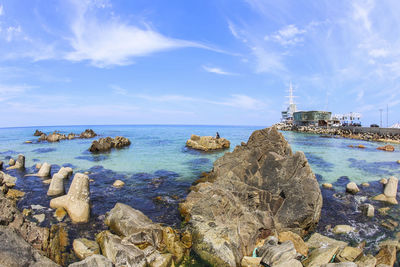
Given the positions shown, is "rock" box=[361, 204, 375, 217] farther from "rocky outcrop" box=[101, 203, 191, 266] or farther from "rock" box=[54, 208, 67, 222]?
"rock" box=[54, 208, 67, 222]

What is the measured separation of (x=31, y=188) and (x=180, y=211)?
1273 cm

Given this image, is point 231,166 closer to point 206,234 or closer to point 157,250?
point 206,234

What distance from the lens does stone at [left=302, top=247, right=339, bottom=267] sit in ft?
23.6

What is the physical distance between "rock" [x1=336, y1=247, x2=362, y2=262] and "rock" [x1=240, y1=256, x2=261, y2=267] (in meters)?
2.90

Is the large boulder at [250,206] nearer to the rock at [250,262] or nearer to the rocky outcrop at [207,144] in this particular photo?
the rock at [250,262]

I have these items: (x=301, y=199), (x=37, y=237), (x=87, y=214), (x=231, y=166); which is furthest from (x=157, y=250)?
(x=231, y=166)

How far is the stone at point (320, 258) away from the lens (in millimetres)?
7199

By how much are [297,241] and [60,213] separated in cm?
1185

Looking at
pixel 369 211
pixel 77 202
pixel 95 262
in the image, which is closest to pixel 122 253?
pixel 95 262

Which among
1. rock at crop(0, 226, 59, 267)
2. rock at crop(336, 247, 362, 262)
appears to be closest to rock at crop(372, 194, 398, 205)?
rock at crop(336, 247, 362, 262)

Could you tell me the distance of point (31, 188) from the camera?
16.7m

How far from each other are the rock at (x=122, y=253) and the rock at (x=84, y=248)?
2.58 ft

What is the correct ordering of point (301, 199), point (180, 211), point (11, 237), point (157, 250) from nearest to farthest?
point (11, 237) → point (157, 250) → point (301, 199) → point (180, 211)

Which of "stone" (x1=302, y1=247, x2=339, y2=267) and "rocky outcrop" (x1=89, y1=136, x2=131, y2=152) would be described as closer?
"stone" (x1=302, y1=247, x2=339, y2=267)
